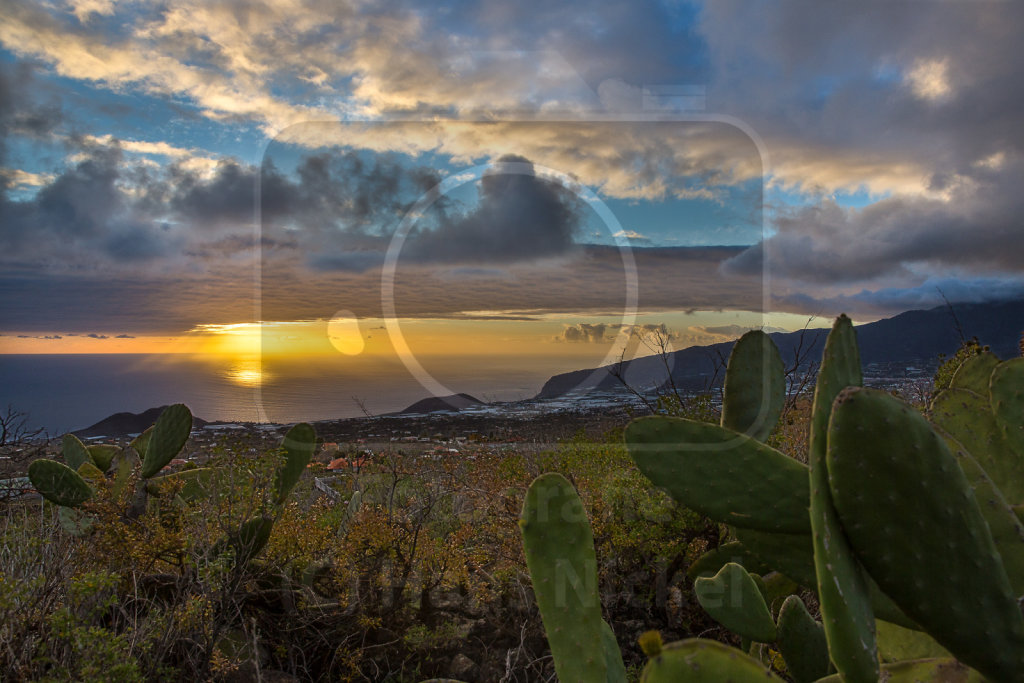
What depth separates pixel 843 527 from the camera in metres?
1.11

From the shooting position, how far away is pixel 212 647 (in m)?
3.02

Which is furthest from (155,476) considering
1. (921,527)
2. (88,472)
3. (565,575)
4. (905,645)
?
(921,527)

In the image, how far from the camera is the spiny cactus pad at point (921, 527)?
3.46 ft

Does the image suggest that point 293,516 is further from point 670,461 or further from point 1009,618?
point 1009,618

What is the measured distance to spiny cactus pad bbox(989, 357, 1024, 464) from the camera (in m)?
Answer: 1.87

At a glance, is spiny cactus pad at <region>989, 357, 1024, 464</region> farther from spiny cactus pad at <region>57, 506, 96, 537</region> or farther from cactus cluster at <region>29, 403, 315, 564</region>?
spiny cactus pad at <region>57, 506, 96, 537</region>

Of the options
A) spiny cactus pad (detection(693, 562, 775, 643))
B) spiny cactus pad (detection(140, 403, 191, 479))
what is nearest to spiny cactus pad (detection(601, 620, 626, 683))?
spiny cactus pad (detection(693, 562, 775, 643))

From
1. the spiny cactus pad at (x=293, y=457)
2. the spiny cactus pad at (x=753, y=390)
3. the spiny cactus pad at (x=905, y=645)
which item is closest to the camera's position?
the spiny cactus pad at (x=905, y=645)

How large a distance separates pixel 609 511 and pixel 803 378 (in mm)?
2682

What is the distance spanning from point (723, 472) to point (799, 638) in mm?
608

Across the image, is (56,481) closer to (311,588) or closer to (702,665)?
(311,588)

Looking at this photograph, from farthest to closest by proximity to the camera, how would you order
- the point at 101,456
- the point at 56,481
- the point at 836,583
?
the point at 101,456 < the point at 56,481 < the point at 836,583

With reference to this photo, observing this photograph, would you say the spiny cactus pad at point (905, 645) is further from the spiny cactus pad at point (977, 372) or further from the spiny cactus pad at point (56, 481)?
the spiny cactus pad at point (56, 481)

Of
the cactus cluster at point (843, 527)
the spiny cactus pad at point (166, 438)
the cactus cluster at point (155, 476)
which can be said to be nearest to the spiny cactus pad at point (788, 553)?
the cactus cluster at point (843, 527)
